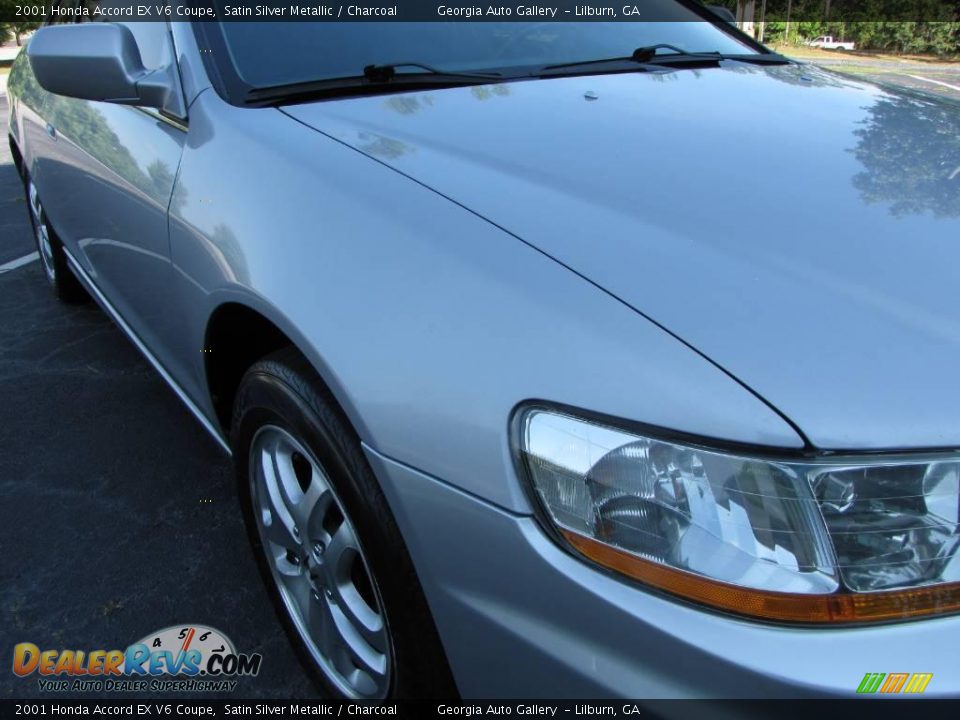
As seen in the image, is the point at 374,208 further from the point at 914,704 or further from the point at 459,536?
the point at 914,704

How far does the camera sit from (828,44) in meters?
31.6

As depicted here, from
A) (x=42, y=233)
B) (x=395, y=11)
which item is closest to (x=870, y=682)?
(x=395, y=11)

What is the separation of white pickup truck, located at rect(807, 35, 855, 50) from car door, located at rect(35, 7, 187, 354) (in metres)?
34.3

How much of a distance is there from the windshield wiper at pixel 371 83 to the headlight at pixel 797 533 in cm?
120

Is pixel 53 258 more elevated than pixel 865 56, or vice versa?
pixel 865 56

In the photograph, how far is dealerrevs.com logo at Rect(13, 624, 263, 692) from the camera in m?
1.75

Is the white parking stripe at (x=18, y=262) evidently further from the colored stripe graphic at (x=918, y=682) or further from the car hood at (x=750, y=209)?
the colored stripe graphic at (x=918, y=682)

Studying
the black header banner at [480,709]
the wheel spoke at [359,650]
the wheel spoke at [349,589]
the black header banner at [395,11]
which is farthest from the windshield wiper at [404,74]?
the black header banner at [480,709]

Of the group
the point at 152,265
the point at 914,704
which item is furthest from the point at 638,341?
the point at 152,265

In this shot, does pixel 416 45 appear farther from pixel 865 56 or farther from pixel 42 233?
pixel 865 56

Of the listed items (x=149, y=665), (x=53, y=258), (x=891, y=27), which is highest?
(x=891, y=27)

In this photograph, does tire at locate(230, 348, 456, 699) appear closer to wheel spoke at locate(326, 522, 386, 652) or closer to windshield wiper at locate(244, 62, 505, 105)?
wheel spoke at locate(326, 522, 386, 652)

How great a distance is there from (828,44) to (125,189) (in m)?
35.5

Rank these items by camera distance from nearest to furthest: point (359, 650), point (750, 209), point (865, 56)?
point (750, 209)
point (359, 650)
point (865, 56)
